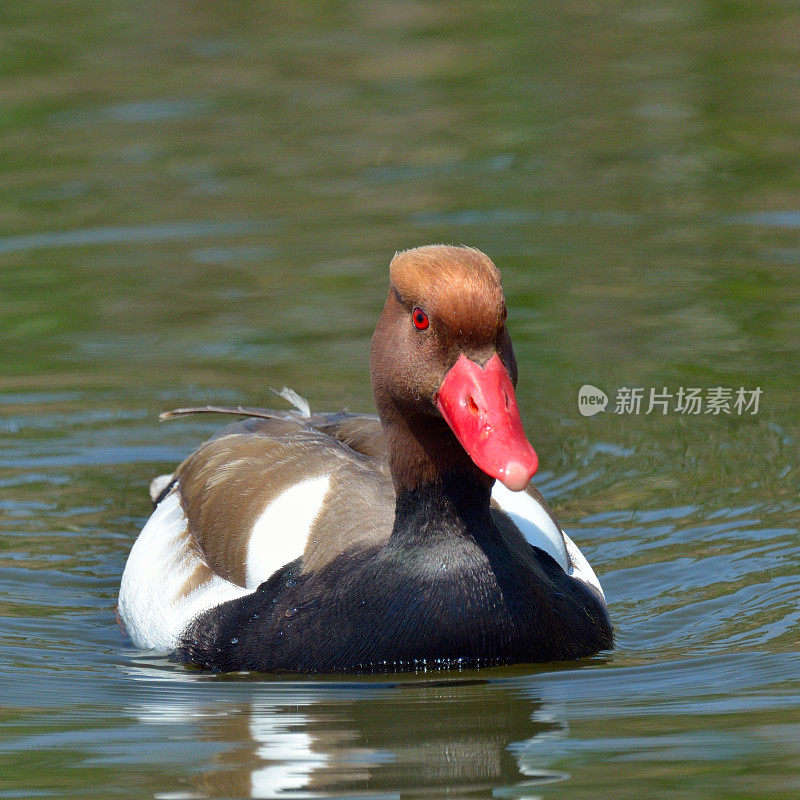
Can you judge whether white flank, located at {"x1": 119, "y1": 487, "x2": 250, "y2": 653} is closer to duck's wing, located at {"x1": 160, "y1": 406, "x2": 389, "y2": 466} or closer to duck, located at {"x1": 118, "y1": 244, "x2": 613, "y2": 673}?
duck, located at {"x1": 118, "y1": 244, "x2": 613, "y2": 673}

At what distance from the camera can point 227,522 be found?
677 cm

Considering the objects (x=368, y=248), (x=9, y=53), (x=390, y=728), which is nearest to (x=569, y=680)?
(x=390, y=728)

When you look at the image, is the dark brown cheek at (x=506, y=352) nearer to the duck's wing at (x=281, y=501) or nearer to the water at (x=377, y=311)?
the duck's wing at (x=281, y=501)

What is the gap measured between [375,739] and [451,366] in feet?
4.24

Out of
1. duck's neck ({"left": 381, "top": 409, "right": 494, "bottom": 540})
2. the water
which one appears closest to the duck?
duck's neck ({"left": 381, "top": 409, "right": 494, "bottom": 540})

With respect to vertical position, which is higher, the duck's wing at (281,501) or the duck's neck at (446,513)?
the duck's neck at (446,513)

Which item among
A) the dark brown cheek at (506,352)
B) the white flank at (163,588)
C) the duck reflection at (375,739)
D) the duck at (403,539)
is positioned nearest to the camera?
the duck reflection at (375,739)

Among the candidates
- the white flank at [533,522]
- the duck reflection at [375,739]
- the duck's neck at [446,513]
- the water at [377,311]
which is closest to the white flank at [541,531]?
the white flank at [533,522]

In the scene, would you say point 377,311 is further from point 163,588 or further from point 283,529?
point 283,529

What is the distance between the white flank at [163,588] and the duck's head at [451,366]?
1135mm

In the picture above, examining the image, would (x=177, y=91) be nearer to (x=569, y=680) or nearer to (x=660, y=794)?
(x=569, y=680)

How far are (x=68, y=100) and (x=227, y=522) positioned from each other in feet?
29.2

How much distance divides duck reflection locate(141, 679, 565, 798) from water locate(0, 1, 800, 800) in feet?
0.06

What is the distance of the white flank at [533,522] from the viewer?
21.9 ft
